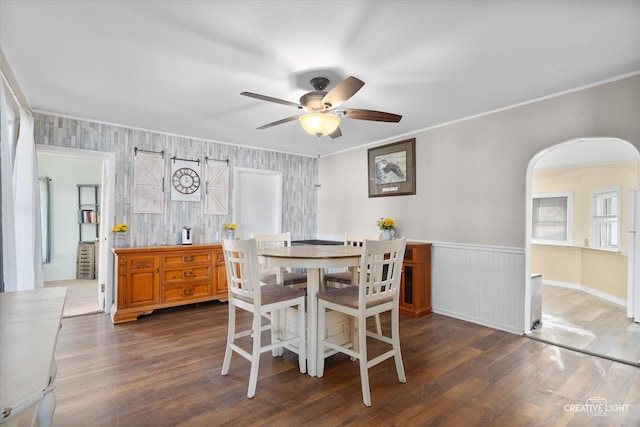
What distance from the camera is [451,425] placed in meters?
1.79

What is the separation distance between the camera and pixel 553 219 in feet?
19.7

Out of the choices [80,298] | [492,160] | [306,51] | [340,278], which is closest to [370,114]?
[306,51]

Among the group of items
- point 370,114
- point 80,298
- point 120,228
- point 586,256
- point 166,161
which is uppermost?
point 370,114

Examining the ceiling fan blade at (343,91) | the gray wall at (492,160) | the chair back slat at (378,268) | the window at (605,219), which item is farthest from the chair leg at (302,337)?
the window at (605,219)

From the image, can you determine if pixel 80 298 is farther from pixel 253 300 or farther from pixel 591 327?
pixel 591 327

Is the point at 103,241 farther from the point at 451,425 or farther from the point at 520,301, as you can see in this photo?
the point at 520,301

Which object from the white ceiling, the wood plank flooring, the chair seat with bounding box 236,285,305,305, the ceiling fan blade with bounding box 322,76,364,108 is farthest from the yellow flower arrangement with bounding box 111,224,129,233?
the wood plank flooring

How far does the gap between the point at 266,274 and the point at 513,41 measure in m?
2.84

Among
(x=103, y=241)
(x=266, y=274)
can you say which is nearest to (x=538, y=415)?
(x=266, y=274)

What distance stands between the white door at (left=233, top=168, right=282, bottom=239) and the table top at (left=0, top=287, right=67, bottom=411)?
366 cm

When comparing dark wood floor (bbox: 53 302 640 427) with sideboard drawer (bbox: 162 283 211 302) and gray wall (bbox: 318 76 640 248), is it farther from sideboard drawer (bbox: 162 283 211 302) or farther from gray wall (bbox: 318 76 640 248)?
gray wall (bbox: 318 76 640 248)

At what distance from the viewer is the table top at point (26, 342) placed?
65 cm

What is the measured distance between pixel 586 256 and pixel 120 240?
24.6 ft

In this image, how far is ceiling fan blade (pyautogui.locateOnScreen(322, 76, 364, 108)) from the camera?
80.8 inches
